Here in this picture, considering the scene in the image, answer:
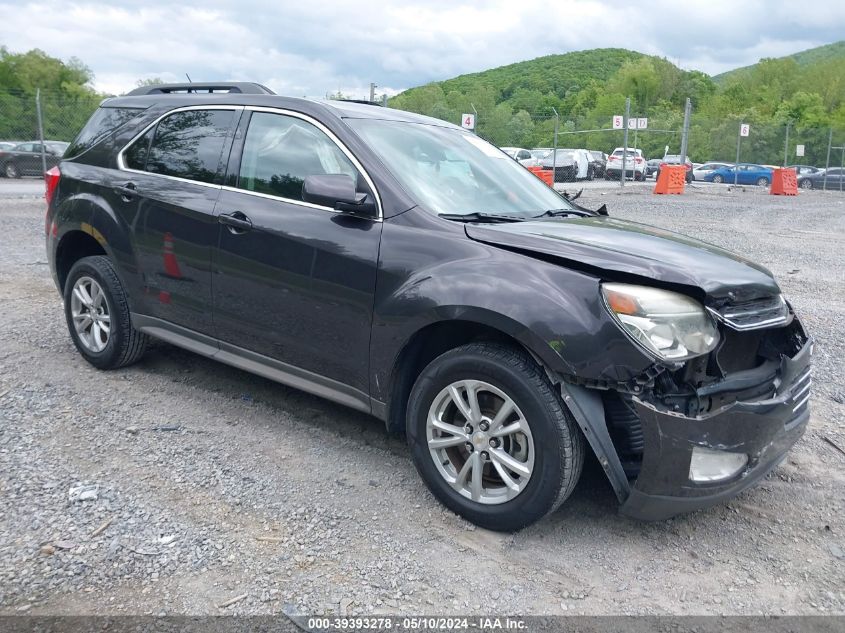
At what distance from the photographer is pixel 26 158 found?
73.5ft

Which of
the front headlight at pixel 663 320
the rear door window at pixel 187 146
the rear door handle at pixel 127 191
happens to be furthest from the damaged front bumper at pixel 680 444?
the rear door handle at pixel 127 191

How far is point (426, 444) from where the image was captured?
3373mm

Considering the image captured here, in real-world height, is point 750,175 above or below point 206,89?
above

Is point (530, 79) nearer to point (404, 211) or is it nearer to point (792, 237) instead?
point (792, 237)

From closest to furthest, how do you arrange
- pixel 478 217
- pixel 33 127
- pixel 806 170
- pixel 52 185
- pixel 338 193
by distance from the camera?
pixel 338 193 → pixel 478 217 → pixel 52 185 → pixel 33 127 → pixel 806 170

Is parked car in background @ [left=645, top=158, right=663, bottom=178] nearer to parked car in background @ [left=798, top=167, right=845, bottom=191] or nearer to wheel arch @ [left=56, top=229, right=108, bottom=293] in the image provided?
parked car in background @ [left=798, top=167, right=845, bottom=191]

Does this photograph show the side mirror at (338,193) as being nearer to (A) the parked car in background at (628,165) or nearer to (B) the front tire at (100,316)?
(B) the front tire at (100,316)

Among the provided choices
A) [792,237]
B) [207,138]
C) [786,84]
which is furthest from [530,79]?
[207,138]

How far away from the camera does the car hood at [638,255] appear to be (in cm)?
303

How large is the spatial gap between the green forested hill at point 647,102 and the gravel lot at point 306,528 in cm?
1891

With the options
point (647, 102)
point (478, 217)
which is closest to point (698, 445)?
point (478, 217)

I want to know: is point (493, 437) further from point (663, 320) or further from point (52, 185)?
point (52, 185)

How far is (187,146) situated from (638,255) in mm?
2804

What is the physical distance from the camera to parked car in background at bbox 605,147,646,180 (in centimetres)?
3709
